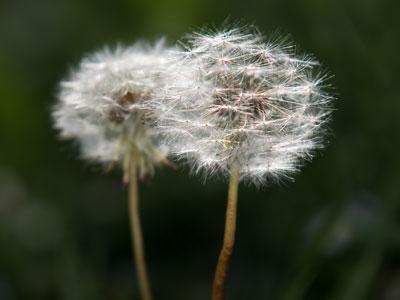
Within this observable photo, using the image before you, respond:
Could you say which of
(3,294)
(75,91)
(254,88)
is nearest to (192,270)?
(3,294)

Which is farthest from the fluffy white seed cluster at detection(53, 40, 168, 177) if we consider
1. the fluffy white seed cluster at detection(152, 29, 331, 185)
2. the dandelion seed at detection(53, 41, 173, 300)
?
the fluffy white seed cluster at detection(152, 29, 331, 185)

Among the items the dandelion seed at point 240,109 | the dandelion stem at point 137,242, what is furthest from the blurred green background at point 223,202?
the dandelion stem at point 137,242

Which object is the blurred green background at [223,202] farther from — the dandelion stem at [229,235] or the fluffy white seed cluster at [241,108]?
the dandelion stem at [229,235]

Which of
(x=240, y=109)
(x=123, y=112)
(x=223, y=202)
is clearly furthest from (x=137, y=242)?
(x=223, y=202)

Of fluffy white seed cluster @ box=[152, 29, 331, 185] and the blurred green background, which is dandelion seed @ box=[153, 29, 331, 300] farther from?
the blurred green background

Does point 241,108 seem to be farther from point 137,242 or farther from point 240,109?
point 137,242

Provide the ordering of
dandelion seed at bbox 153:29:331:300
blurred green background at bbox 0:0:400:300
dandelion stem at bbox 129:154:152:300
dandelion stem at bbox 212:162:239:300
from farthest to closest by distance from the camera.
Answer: blurred green background at bbox 0:0:400:300 → dandelion stem at bbox 129:154:152:300 → dandelion seed at bbox 153:29:331:300 → dandelion stem at bbox 212:162:239:300

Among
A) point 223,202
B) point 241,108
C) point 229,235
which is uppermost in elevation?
point 223,202
